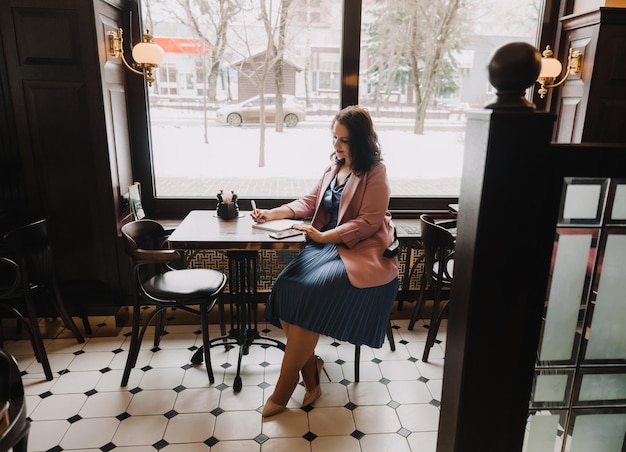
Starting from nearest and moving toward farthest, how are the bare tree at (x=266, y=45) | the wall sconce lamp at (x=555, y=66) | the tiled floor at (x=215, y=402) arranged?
the tiled floor at (x=215, y=402) → the wall sconce lamp at (x=555, y=66) → the bare tree at (x=266, y=45)

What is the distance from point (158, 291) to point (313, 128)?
5.67 feet

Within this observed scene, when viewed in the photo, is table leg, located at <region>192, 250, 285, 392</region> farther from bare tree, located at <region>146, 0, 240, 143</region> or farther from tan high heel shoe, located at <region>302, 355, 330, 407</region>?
bare tree, located at <region>146, 0, 240, 143</region>

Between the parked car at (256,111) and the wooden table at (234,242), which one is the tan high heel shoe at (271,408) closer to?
the wooden table at (234,242)

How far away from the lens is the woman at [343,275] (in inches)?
94.2

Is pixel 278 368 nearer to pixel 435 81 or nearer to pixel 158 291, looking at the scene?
pixel 158 291

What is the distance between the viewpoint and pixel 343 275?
2402 mm

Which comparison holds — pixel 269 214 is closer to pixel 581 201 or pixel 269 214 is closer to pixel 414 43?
pixel 414 43

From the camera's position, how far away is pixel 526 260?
1.05 metres

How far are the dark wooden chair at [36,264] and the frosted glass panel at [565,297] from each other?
256 centimetres

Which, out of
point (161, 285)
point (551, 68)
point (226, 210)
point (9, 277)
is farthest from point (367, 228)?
point (9, 277)

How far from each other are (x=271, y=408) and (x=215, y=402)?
0.32 metres

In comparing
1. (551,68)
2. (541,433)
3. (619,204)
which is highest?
(551,68)

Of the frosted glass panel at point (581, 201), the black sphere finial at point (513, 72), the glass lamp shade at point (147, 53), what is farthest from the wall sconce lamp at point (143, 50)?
the frosted glass panel at point (581, 201)

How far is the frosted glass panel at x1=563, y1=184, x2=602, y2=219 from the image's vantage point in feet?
3.59
